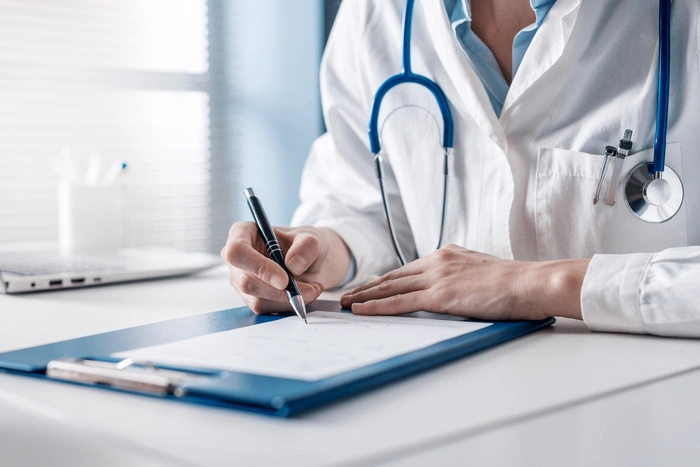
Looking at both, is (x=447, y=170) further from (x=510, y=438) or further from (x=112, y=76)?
(x=112, y=76)

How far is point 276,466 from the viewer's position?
400 millimetres

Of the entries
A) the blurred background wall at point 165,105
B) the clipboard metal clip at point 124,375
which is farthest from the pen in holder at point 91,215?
the clipboard metal clip at point 124,375

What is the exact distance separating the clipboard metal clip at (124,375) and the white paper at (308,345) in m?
0.02

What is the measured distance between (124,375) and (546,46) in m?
0.73

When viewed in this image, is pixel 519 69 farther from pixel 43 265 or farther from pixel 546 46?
pixel 43 265

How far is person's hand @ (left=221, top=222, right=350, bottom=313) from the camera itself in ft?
2.76

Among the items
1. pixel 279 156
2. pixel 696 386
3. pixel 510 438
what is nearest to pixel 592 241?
pixel 696 386

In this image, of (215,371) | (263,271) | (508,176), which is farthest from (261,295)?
(508,176)

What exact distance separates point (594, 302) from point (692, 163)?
1.05ft

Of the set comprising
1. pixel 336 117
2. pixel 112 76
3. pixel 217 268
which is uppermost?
pixel 112 76

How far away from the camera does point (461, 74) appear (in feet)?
3.59

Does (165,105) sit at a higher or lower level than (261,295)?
higher

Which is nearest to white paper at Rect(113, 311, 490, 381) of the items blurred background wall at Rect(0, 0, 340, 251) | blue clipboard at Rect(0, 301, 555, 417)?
blue clipboard at Rect(0, 301, 555, 417)

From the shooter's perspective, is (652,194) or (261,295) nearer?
(261,295)
